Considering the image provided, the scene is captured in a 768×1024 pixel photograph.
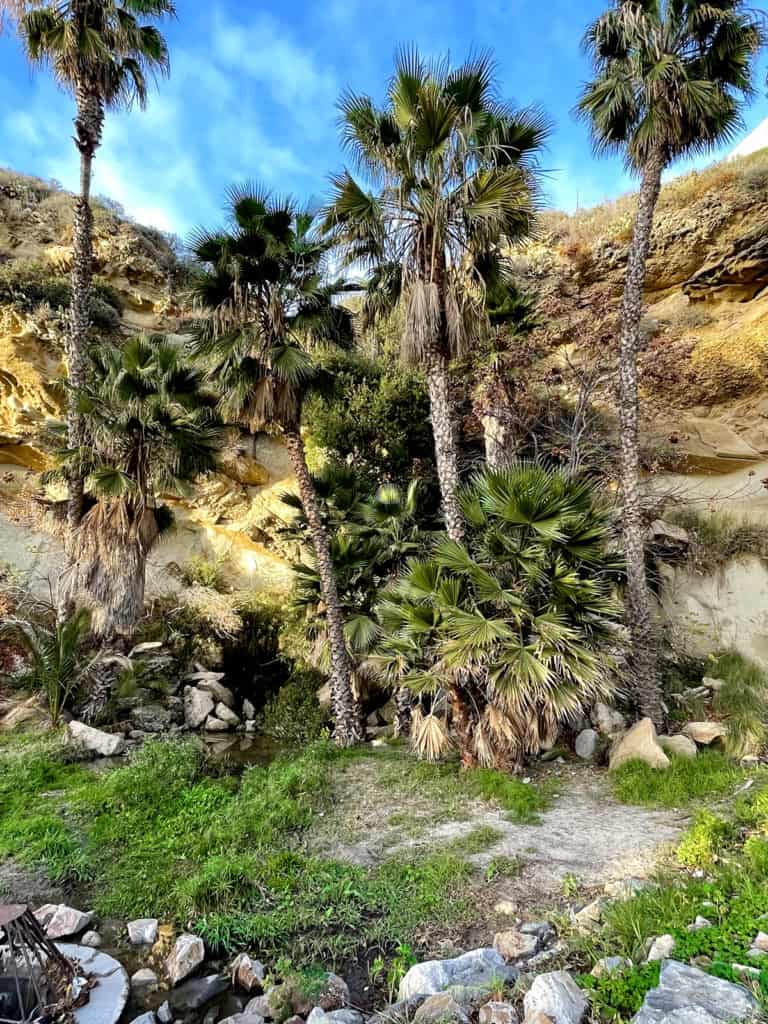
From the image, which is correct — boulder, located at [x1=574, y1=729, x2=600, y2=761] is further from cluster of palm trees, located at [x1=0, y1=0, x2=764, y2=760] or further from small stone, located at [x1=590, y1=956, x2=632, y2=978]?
small stone, located at [x1=590, y1=956, x2=632, y2=978]

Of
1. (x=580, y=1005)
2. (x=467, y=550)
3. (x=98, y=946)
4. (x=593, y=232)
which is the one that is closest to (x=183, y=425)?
(x=467, y=550)

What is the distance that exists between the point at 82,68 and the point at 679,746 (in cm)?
1755

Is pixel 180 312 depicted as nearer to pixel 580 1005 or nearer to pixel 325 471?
pixel 325 471

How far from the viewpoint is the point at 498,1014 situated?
10.0 feet

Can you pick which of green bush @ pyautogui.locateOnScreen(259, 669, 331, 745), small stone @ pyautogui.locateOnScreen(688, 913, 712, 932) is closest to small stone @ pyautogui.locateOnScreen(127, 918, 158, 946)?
small stone @ pyautogui.locateOnScreen(688, 913, 712, 932)

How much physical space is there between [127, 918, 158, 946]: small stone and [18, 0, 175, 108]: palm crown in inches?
609

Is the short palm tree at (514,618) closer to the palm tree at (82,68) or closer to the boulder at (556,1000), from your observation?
the boulder at (556,1000)

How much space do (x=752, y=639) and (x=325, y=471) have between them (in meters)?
10.5

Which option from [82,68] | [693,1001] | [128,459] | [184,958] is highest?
[82,68]

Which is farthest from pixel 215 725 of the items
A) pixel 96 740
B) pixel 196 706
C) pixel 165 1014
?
pixel 165 1014

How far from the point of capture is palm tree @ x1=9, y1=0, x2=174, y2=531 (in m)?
11.1

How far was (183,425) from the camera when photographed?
10.5 metres

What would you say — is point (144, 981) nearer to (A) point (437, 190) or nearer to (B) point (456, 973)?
(B) point (456, 973)

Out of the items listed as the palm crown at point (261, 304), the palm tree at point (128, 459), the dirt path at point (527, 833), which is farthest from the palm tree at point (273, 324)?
the dirt path at point (527, 833)
